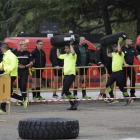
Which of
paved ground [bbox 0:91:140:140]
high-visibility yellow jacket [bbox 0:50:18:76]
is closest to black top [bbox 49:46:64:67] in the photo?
paved ground [bbox 0:91:140:140]

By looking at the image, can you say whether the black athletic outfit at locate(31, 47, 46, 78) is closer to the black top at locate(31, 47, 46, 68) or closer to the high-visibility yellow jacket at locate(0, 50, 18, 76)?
the black top at locate(31, 47, 46, 68)

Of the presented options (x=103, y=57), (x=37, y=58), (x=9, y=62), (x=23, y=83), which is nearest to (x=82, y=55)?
(x=103, y=57)

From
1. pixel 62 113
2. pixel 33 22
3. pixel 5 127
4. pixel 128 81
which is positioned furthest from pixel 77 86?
pixel 33 22

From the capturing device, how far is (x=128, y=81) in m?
14.3

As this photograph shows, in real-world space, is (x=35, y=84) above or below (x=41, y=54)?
below

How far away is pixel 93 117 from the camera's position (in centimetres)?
1001

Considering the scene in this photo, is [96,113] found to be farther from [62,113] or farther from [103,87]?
[103,87]

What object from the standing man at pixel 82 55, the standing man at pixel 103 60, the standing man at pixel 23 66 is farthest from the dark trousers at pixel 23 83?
the standing man at pixel 103 60

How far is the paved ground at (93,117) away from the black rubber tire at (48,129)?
0.78 ft

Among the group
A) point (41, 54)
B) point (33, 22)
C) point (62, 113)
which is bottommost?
point (62, 113)

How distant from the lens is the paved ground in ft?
24.6

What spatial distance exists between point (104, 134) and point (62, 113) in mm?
3400

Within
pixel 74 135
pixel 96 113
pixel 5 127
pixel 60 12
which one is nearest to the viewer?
pixel 74 135

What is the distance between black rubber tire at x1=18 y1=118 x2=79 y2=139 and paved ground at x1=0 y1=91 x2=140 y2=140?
0.24 meters
